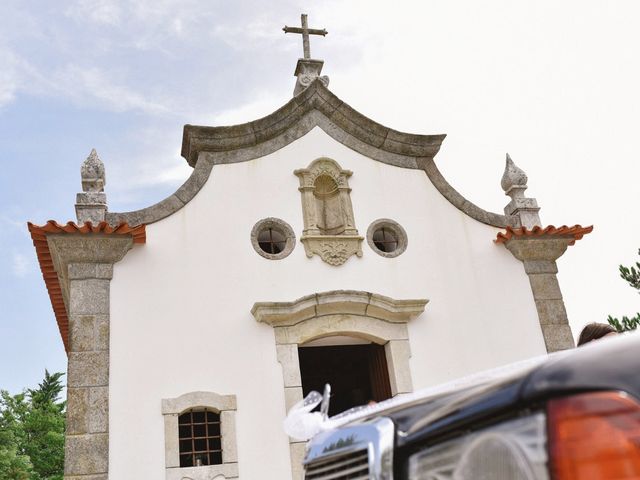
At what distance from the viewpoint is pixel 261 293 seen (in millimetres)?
8211

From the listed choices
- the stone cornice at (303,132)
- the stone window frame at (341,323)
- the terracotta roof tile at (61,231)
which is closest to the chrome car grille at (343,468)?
the stone window frame at (341,323)

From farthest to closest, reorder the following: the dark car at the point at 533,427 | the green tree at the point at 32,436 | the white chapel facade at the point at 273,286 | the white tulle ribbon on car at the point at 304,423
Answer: the green tree at the point at 32,436 < the white chapel facade at the point at 273,286 < the white tulle ribbon on car at the point at 304,423 < the dark car at the point at 533,427

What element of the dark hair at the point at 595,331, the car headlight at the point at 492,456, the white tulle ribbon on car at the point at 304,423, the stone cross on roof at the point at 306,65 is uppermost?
the stone cross on roof at the point at 306,65

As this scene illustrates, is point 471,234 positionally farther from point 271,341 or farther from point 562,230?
point 271,341

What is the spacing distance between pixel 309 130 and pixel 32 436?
25.2 metres

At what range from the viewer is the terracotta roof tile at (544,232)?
915 centimetres

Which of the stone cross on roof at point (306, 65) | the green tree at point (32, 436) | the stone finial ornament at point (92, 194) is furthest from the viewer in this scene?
the green tree at point (32, 436)

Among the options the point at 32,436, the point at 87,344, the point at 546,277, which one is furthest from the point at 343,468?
the point at 32,436

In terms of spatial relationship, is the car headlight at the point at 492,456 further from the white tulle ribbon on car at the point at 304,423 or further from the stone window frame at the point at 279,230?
the stone window frame at the point at 279,230

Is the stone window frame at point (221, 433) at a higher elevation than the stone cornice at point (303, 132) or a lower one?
lower

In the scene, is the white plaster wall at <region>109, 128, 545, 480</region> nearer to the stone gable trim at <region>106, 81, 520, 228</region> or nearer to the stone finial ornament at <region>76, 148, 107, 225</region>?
the stone gable trim at <region>106, 81, 520, 228</region>

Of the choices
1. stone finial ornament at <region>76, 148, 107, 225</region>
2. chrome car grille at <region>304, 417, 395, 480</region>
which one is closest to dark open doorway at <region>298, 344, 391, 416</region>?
stone finial ornament at <region>76, 148, 107, 225</region>

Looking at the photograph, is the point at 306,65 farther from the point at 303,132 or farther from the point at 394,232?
the point at 394,232

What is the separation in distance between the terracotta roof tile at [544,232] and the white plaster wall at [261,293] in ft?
0.85
